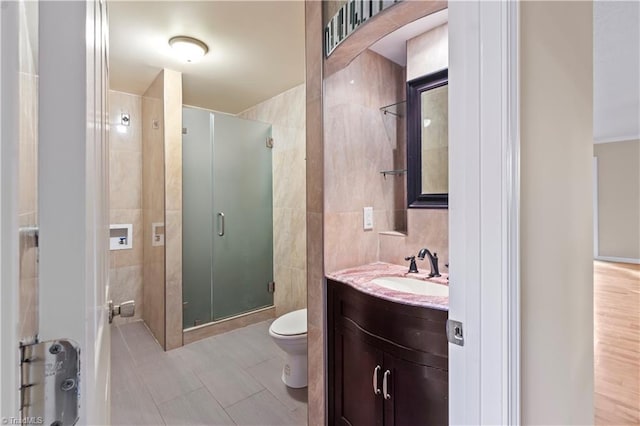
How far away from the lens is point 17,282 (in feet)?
0.93

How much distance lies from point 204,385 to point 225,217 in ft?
4.99

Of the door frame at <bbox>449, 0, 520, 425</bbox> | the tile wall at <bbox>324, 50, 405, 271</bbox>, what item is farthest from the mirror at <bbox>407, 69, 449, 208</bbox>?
the door frame at <bbox>449, 0, 520, 425</bbox>

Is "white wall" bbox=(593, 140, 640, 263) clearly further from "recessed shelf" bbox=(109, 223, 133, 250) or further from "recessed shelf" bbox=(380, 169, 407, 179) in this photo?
"recessed shelf" bbox=(109, 223, 133, 250)

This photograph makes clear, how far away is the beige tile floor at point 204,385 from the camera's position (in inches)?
74.1

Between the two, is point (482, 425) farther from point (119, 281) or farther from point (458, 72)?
point (119, 281)

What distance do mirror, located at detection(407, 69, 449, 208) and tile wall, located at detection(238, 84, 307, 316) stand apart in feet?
4.15

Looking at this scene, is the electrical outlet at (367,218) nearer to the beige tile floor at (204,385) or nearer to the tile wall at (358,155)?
the tile wall at (358,155)

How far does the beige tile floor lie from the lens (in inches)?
74.1

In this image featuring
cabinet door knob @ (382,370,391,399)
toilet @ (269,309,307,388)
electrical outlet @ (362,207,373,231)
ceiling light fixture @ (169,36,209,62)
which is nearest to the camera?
cabinet door knob @ (382,370,391,399)

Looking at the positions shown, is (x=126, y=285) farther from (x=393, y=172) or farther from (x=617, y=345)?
(x=617, y=345)

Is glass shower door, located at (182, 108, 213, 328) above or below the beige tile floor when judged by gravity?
above

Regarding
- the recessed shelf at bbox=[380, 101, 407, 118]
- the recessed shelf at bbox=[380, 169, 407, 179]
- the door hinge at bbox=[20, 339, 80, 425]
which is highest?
the recessed shelf at bbox=[380, 101, 407, 118]

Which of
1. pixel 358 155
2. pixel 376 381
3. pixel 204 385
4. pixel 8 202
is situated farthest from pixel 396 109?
pixel 204 385

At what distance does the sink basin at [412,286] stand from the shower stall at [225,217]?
195 cm
